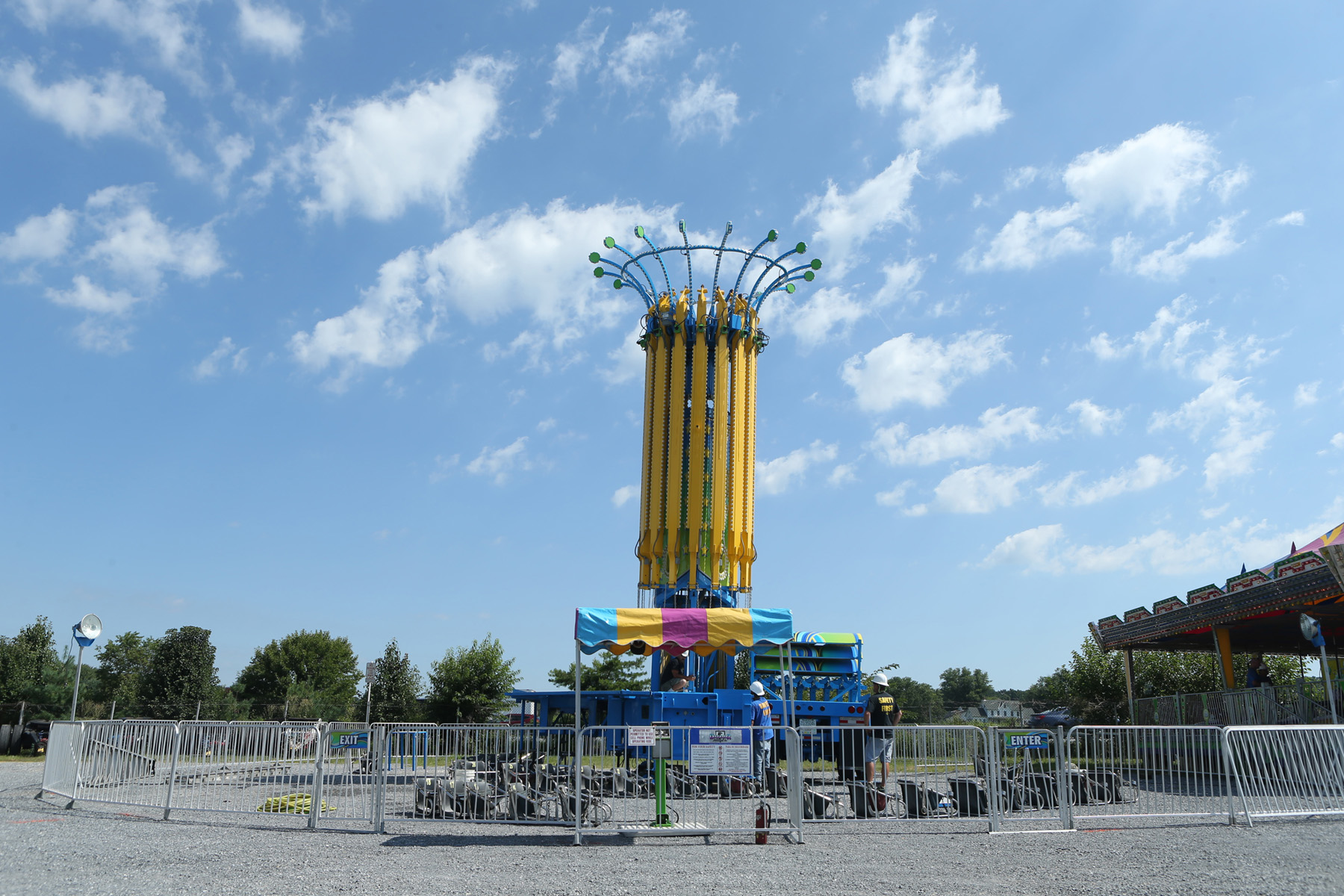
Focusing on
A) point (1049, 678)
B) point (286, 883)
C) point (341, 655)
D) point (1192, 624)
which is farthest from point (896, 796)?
point (341, 655)

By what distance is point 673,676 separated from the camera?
17.2 m

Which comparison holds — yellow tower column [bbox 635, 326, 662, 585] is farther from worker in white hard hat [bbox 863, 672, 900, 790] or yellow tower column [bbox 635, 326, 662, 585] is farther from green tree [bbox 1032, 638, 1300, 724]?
green tree [bbox 1032, 638, 1300, 724]

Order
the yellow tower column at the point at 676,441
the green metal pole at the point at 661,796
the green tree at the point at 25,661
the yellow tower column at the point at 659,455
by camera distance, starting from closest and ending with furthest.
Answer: the green metal pole at the point at 661,796, the yellow tower column at the point at 676,441, the yellow tower column at the point at 659,455, the green tree at the point at 25,661

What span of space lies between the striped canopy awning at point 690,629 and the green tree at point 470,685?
22.8 meters

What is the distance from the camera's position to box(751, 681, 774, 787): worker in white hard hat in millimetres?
11094

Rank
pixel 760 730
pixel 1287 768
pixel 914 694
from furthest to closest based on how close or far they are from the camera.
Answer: pixel 914 694 < pixel 760 730 < pixel 1287 768

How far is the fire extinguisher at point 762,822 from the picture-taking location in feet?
31.8

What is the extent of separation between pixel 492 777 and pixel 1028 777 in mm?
7078

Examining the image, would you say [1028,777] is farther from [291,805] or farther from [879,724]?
[291,805]

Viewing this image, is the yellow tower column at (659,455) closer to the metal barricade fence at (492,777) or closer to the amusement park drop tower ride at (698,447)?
the amusement park drop tower ride at (698,447)

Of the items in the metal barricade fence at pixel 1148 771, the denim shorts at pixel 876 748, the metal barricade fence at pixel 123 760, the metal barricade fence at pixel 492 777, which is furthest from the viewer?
the metal barricade fence at pixel 123 760

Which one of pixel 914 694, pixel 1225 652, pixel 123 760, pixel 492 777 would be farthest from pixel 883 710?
pixel 914 694

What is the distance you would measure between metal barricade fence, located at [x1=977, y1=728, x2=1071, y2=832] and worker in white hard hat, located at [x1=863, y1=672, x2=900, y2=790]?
1316mm

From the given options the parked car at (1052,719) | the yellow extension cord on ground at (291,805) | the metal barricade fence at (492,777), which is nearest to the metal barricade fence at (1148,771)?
the metal barricade fence at (492,777)
